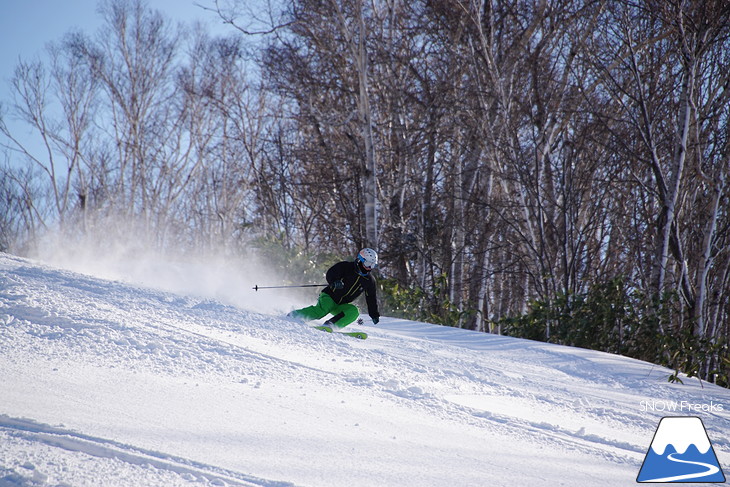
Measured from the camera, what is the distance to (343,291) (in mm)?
7109

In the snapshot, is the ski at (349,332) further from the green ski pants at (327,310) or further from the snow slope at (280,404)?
the green ski pants at (327,310)

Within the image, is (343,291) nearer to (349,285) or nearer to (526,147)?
(349,285)

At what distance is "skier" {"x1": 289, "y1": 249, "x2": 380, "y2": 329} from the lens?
7.02 m

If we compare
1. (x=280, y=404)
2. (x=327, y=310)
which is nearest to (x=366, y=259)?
(x=327, y=310)

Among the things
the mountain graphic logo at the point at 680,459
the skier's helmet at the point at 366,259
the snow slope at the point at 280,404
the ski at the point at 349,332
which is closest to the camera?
the snow slope at the point at 280,404

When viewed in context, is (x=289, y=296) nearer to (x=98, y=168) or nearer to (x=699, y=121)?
(x=699, y=121)

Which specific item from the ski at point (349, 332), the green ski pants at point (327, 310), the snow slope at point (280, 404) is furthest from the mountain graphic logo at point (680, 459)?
the green ski pants at point (327, 310)

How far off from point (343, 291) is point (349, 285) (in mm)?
114

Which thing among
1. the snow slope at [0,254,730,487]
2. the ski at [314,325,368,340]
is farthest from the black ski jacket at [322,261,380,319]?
the snow slope at [0,254,730,487]

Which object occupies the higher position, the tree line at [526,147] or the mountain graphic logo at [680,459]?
the tree line at [526,147]

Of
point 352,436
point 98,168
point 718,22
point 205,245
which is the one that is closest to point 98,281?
point 352,436

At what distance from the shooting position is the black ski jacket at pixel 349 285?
7.12m

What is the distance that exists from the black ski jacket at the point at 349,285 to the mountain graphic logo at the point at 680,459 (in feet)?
13.0

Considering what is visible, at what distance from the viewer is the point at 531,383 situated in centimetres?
530
